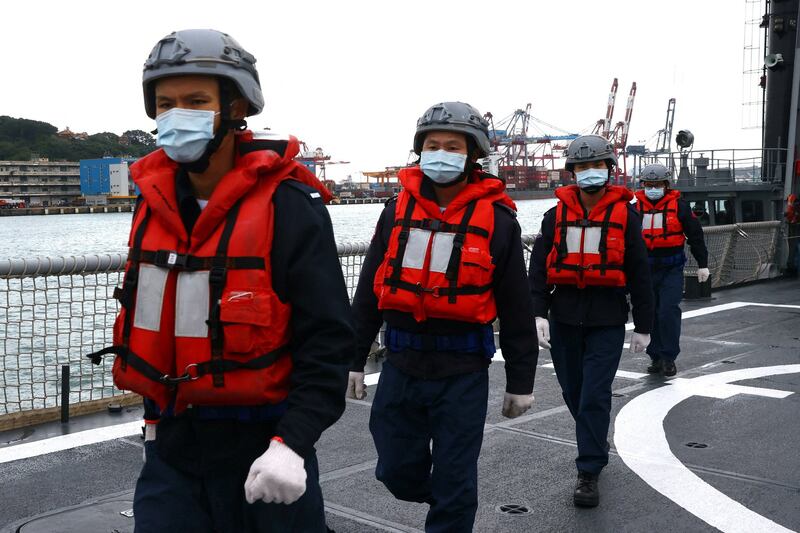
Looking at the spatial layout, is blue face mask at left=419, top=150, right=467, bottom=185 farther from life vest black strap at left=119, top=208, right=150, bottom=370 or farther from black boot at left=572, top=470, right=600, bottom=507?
black boot at left=572, top=470, right=600, bottom=507

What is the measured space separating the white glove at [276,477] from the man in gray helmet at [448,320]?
1620mm

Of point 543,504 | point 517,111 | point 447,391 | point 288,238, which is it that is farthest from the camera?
point 517,111

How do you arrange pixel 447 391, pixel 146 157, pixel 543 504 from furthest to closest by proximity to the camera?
pixel 543 504
pixel 447 391
pixel 146 157

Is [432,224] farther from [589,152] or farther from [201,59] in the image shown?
[589,152]

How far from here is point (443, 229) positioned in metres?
4.05

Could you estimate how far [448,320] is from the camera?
401cm

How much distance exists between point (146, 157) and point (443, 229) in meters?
1.60

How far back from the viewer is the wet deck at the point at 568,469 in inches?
197

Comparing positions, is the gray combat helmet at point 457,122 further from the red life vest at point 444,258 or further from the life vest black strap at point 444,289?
the life vest black strap at point 444,289

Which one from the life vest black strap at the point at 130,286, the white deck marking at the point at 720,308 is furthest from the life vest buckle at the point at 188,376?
the white deck marking at the point at 720,308

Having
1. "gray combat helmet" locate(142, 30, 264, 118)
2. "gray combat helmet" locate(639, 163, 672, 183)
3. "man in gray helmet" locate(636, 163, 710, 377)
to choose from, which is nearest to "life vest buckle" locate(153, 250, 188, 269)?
"gray combat helmet" locate(142, 30, 264, 118)

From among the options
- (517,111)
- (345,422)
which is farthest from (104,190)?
(345,422)

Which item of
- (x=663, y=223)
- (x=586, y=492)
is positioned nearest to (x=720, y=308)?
(x=663, y=223)

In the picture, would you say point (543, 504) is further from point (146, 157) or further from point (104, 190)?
point (104, 190)
